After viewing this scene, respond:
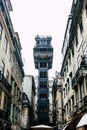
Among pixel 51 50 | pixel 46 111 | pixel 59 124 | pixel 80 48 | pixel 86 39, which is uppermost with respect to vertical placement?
pixel 86 39

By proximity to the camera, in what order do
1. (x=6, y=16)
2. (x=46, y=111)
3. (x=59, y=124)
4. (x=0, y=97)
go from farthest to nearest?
(x=46, y=111) < (x=59, y=124) < (x=6, y=16) < (x=0, y=97)

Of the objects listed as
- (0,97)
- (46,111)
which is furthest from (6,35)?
(46,111)

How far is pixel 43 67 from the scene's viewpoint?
7625 centimetres

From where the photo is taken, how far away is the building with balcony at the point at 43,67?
6612 centimetres

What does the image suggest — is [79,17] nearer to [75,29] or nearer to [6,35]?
[75,29]

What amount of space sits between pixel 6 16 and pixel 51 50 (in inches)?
2153

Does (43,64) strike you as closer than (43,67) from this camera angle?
No

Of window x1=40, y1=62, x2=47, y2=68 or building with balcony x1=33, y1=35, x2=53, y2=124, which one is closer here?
building with balcony x1=33, y1=35, x2=53, y2=124

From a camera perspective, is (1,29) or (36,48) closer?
(1,29)

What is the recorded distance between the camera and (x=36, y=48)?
252 feet

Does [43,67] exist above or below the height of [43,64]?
below

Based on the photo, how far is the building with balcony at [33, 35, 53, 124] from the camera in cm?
6612

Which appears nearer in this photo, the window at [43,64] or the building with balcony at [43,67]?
the building with balcony at [43,67]

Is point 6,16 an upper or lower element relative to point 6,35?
upper
